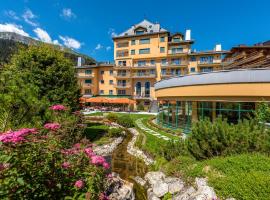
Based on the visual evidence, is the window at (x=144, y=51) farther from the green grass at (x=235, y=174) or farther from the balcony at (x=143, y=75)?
the green grass at (x=235, y=174)

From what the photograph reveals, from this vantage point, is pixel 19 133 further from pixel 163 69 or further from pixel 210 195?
pixel 163 69

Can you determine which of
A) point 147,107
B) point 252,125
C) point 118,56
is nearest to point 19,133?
point 252,125

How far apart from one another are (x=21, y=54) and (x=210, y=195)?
613 inches

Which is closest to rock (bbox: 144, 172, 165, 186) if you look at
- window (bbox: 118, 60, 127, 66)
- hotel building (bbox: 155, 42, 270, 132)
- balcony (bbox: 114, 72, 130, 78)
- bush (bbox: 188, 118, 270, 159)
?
bush (bbox: 188, 118, 270, 159)

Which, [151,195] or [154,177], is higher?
[154,177]

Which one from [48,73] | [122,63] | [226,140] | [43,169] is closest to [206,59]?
[122,63]

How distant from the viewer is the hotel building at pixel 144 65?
4825 centimetres

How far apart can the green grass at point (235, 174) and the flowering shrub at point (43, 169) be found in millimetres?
4377

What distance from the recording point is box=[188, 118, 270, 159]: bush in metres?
8.21

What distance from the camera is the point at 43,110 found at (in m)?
9.51

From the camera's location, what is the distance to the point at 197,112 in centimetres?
1833

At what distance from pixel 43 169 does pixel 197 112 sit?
54.5ft

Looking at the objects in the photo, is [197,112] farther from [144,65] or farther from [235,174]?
[144,65]

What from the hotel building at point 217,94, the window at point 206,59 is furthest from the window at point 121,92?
the hotel building at point 217,94
